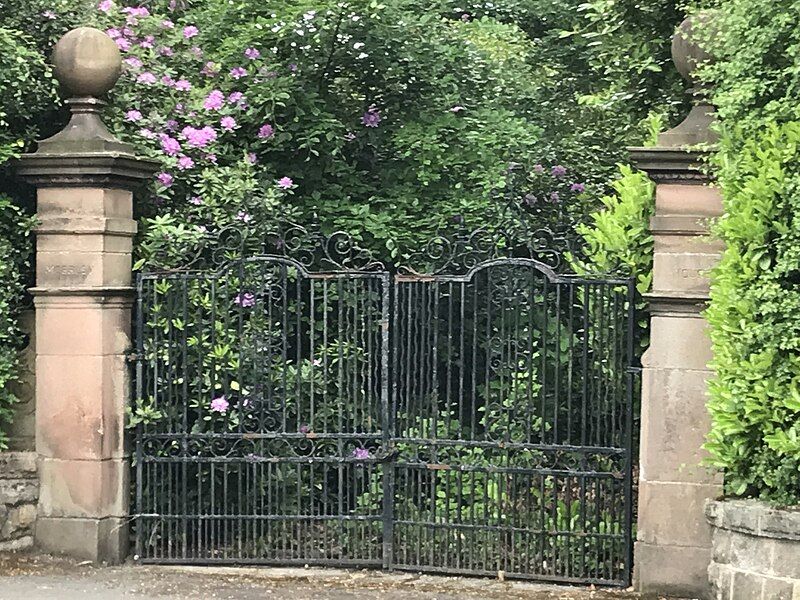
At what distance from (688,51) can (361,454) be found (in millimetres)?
3222

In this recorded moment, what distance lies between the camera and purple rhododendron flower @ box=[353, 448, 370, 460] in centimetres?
699

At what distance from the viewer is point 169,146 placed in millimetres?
7668

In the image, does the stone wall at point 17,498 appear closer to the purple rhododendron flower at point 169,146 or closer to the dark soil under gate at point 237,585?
Answer: the dark soil under gate at point 237,585

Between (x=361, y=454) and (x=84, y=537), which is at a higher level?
(x=361, y=454)

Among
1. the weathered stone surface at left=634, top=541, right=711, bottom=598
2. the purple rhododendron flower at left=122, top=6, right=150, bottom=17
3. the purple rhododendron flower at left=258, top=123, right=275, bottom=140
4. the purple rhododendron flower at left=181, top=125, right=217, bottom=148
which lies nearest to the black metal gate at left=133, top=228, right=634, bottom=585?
the weathered stone surface at left=634, top=541, right=711, bottom=598

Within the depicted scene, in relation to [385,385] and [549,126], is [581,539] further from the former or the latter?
[549,126]

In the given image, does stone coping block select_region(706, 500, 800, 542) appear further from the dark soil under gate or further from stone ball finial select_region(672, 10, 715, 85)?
stone ball finial select_region(672, 10, 715, 85)

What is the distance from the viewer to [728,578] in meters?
5.61

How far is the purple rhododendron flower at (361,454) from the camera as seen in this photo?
6.99 meters

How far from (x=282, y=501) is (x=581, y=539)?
77.1 inches

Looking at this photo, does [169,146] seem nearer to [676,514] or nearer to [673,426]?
[673,426]

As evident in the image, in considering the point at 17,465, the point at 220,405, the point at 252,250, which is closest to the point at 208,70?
the point at 252,250

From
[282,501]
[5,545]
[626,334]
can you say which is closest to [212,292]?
[282,501]

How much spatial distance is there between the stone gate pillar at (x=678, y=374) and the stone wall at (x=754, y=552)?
46 cm
